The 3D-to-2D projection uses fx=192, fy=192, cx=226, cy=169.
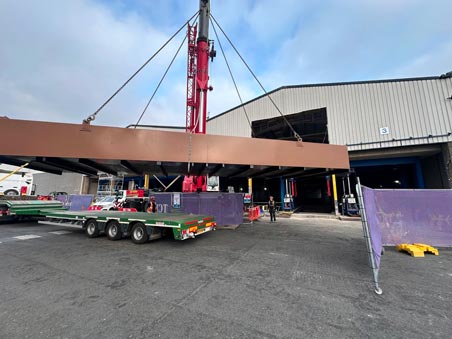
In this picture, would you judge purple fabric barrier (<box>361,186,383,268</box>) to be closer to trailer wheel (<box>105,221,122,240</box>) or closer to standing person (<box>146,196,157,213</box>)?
trailer wheel (<box>105,221,122,240</box>)

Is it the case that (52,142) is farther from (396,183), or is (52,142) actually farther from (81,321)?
(396,183)

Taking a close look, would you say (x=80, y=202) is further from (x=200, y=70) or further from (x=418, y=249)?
(x=418, y=249)

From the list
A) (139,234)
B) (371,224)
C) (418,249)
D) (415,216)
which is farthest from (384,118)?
(139,234)

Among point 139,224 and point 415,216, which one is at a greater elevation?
point 415,216

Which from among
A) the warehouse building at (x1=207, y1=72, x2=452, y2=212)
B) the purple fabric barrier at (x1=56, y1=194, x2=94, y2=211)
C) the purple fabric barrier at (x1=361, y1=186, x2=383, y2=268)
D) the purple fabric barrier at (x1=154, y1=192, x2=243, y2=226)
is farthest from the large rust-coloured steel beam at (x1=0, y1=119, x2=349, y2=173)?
the purple fabric barrier at (x1=56, y1=194, x2=94, y2=211)

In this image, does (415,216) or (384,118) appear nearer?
(415,216)

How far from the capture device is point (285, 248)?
6.62m

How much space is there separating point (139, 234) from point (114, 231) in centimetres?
138

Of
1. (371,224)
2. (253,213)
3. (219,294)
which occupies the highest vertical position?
(371,224)

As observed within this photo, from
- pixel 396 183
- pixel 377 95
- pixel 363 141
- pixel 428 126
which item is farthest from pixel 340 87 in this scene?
pixel 396 183

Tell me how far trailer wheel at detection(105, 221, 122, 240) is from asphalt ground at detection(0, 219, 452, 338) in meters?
1.36

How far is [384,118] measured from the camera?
1512 centimetres

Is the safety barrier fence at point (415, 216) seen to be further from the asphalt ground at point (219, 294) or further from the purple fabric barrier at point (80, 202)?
the purple fabric barrier at point (80, 202)

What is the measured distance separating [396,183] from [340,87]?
63.0 ft
